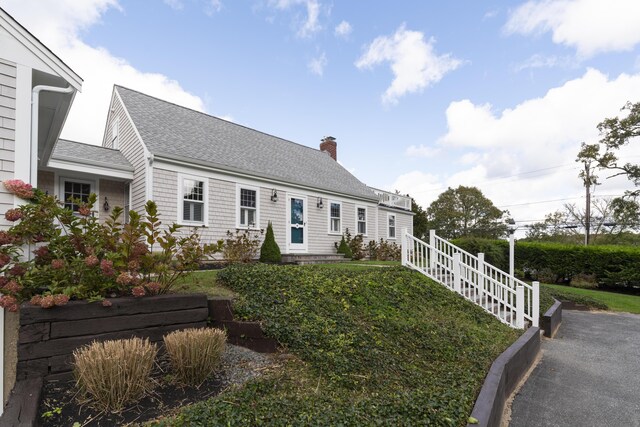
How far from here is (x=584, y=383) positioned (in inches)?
164

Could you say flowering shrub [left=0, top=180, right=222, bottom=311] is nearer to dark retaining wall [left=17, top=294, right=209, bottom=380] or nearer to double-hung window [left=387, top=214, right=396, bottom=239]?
dark retaining wall [left=17, top=294, right=209, bottom=380]

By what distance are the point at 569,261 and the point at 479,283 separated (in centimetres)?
1067

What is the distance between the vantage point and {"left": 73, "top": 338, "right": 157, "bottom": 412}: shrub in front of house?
7.93 feet

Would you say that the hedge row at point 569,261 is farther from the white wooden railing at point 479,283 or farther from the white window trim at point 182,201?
the white window trim at point 182,201

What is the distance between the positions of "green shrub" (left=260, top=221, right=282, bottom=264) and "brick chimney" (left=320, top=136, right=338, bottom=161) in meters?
9.87

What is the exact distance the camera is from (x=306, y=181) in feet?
41.0

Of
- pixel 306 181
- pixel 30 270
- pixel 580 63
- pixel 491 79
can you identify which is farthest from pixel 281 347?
pixel 580 63

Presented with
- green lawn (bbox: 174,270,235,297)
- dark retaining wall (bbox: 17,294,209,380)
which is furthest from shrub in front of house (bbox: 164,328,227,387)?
green lawn (bbox: 174,270,235,297)

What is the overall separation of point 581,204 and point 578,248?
26413mm

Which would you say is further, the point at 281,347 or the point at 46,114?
the point at 46,114

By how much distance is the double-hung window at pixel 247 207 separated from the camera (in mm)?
10359

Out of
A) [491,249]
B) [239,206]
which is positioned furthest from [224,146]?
[491,249]

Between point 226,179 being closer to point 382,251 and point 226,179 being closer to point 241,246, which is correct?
point 241,246

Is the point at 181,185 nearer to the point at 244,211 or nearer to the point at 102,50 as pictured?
the point at 244,211
